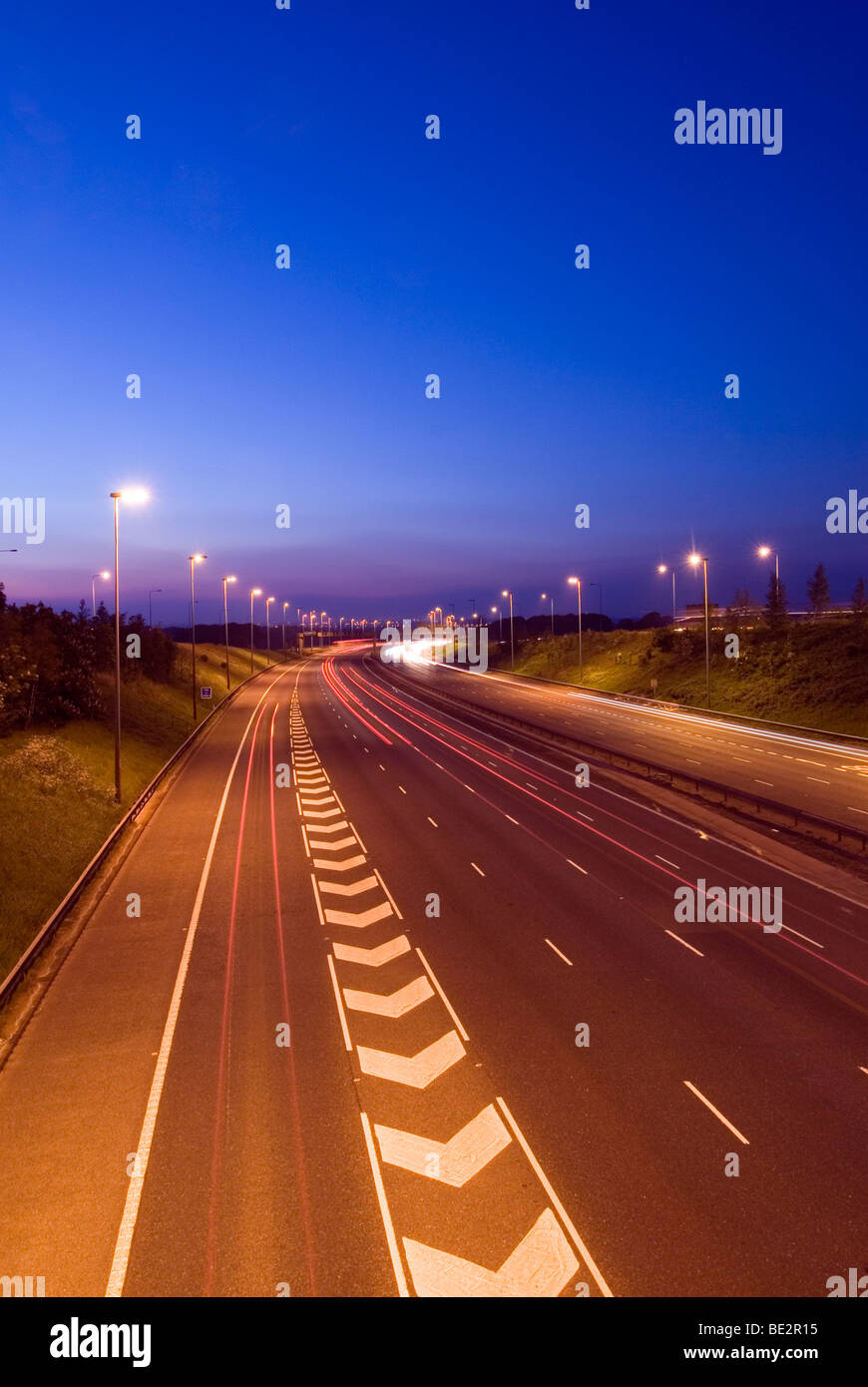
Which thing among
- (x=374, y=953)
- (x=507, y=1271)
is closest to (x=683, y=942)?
(x=374, y=953)

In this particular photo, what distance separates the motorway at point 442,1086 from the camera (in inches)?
382

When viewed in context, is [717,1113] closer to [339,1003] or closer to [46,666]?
[339,1003]

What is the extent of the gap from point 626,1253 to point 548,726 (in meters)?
51.2

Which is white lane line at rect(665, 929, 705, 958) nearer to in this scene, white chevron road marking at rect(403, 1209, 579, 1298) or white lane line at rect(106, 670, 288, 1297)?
white chevron road marking at rect(403, 1209, 579, 1298)

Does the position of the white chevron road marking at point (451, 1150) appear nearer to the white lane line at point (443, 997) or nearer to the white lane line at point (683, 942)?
the white lane line at point (443, 997)

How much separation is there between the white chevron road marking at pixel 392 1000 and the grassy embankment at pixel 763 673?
145 feet

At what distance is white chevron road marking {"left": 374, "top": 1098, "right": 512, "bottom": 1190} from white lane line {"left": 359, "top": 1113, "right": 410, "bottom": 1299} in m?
0.15

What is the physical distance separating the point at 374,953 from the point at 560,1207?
9.28 metres

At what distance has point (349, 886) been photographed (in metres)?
24.4

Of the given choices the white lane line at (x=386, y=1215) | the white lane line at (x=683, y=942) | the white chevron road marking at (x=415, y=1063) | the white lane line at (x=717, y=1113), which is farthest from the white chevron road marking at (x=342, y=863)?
the white lane line at (x=717, y=1113)
